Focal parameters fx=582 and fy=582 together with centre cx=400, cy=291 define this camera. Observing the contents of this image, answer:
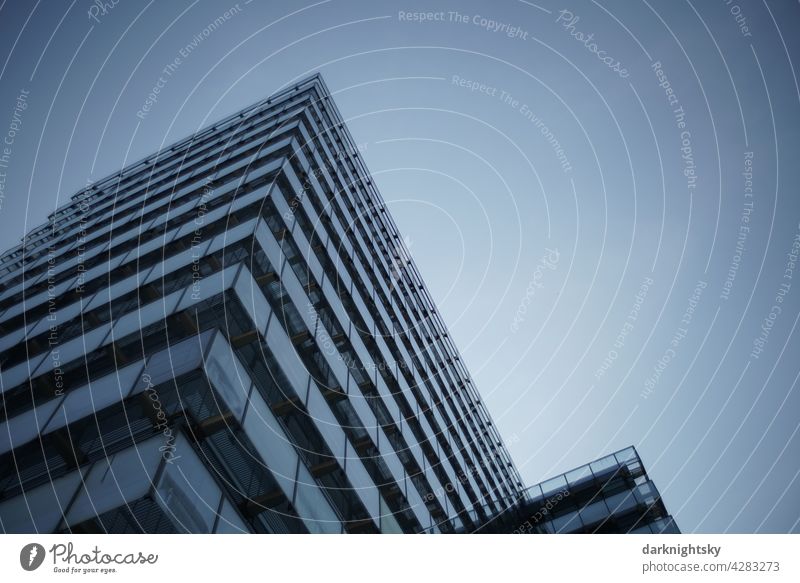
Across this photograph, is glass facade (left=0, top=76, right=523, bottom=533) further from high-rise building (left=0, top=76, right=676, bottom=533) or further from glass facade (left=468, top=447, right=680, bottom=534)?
glass facade (left=468, top=447, right=680, bottom=534)

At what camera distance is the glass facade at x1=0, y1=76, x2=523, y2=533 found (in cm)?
882

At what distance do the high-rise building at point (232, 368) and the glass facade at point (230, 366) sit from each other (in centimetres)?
5

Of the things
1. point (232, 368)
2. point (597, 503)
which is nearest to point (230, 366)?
point (232, 368)

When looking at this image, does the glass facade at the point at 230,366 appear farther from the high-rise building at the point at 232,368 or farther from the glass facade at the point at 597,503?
the glass facade at the point at 597,503

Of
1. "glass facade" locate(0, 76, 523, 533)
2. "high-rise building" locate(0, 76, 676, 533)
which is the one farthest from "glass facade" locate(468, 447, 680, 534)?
"glass facade" locate(0, 76, 523, 533)

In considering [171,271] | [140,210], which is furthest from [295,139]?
[171,271]

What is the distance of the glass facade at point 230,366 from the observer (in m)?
8.82

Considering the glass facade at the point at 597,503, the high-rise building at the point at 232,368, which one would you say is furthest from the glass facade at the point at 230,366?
the glass facade at the point at 597,503

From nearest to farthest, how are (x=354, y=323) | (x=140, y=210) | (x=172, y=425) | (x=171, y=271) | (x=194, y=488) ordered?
(x=194, y=488) < (x=172, y=425) < (x=171, y=271) < (x=354, y=323) < (x=140, y=210)

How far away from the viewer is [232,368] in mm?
10172

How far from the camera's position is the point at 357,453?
14.1 m
